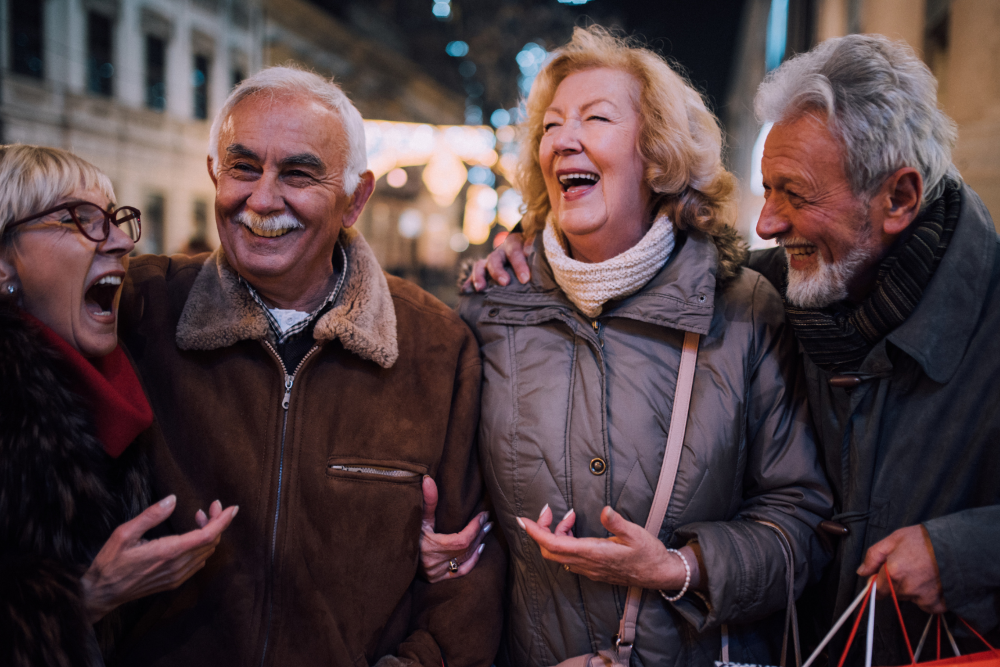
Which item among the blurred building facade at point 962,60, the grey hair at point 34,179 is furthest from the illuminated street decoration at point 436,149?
the grey hair at point 34,179

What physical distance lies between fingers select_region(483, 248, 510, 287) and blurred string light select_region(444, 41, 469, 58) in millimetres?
10785

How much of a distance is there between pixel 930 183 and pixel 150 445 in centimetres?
219

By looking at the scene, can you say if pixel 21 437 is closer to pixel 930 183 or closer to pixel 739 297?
pixel 739 297

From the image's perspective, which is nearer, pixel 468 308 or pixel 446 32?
pixel 468 308

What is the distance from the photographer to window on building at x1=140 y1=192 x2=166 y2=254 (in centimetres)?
1103

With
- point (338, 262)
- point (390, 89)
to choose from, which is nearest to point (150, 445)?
point (338, 262)

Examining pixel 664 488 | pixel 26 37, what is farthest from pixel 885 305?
pixel 26 37

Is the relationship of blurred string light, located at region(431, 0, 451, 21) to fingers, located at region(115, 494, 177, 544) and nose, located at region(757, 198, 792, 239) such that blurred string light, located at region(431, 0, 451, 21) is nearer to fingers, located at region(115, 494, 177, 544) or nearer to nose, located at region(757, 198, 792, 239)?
nose, located at region(757, 198, 792, 239)

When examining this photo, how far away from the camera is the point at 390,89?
1734cm

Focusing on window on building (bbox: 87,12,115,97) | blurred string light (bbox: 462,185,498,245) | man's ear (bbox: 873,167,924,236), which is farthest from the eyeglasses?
blurred string light (bbox: 462,185,498,245)

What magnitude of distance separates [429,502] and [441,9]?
11.9 metres

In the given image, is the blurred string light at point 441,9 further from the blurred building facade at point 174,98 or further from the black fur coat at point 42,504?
the black fur coat at point 42,504

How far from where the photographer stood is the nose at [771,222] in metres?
1.67

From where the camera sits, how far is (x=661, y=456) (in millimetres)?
1711
